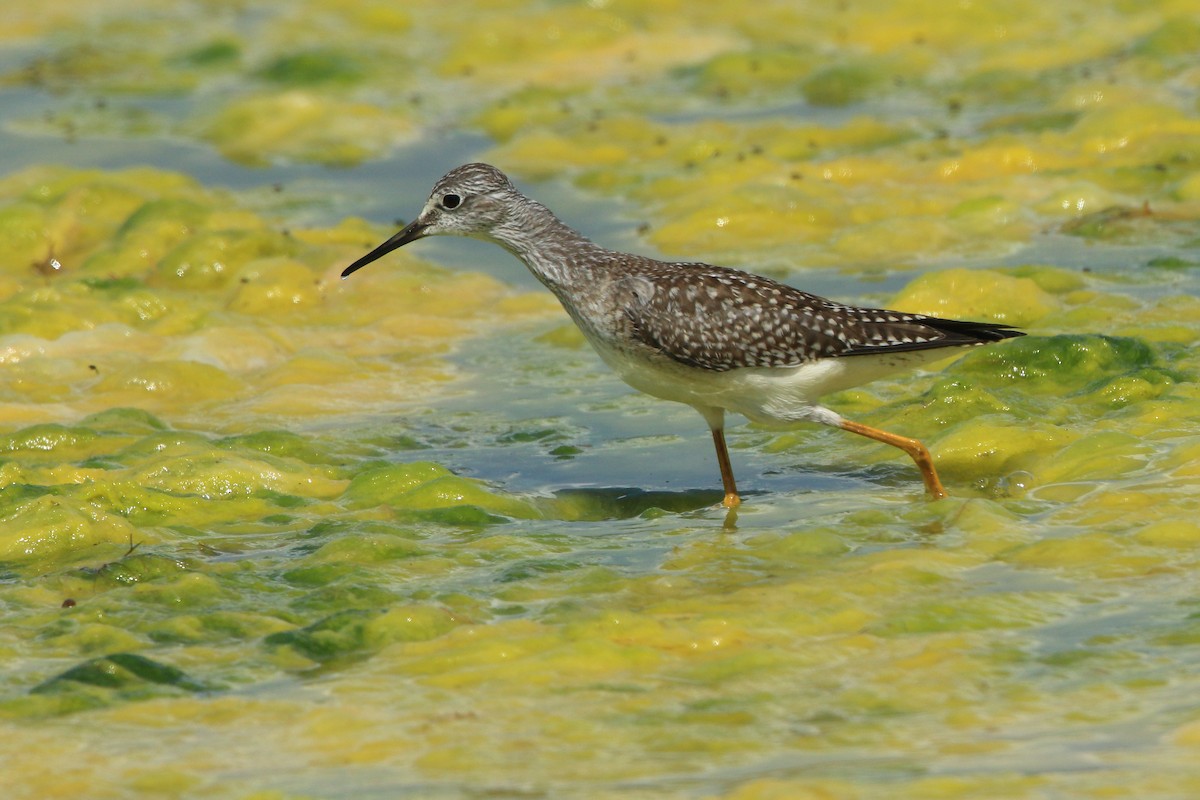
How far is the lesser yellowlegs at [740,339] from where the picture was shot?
750 centimetres

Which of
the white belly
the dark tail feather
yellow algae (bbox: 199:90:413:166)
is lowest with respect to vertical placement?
the white belly

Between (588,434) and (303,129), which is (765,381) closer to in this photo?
(588,434)

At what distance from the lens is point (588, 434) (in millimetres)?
8836

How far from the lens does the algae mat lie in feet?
17.4

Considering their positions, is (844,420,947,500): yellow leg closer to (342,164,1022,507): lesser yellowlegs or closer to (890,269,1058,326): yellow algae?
(342,164,1022,507): lesser yellowlegs

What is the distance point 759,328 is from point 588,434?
1587 millimetres

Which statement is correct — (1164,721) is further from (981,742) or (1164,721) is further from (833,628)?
(833,628)

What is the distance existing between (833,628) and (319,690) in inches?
71.5

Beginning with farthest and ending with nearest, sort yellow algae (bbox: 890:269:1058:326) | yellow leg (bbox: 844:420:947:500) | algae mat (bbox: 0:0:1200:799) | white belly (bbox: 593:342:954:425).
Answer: yellow algae (bbox: 890:269:1058:326), white belly (bbox: 593:342:954:425), yellow leg (bbox: 844:420:947:500), algae mat (bbox: 0:0:1200:799)

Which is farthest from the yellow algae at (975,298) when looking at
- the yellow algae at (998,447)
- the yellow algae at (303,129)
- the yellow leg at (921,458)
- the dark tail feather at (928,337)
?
the yellow algae at (303,129)

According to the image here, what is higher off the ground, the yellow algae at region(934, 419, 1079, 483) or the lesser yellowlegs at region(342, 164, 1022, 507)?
the lesser yellowlegs at region(342, 164, 1022, 507)

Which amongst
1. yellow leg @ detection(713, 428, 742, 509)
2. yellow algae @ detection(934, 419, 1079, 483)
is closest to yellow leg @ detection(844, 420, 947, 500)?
yellow algae @ detection(934, 419, 1079, 483)

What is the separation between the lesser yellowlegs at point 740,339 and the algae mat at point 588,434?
1.49ft

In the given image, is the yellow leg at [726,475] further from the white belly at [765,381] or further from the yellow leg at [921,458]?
→ the yellow leg at [921,458]
